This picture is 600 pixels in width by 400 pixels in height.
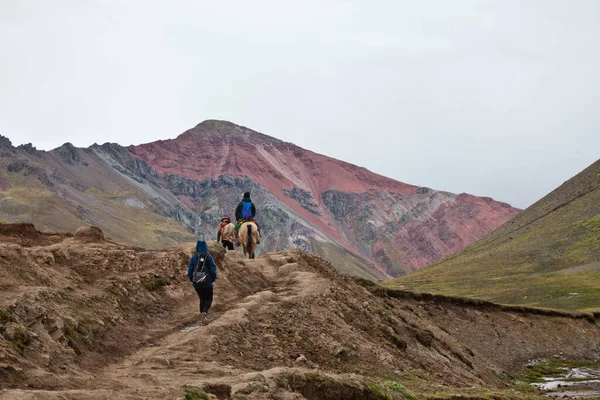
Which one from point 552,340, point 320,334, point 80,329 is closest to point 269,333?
point 320,334

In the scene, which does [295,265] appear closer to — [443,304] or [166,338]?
[166,338]

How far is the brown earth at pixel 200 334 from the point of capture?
13.1m

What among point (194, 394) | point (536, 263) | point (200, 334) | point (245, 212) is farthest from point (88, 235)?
point (536, 263)

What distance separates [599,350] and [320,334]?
4452cm

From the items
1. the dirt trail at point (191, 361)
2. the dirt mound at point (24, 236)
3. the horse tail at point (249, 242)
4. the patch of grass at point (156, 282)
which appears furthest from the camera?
the horse tail at point (249, 242)

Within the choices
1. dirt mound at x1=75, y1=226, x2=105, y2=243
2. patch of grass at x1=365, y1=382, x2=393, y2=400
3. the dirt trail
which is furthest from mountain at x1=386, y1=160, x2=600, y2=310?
patch of grass at x1=365, y1=382, x2=393, y2=400

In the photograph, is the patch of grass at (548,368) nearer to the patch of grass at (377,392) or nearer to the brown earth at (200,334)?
the brown earth at (200,334)

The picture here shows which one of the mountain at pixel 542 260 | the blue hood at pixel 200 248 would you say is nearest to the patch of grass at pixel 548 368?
the mountain at pixel 542 260

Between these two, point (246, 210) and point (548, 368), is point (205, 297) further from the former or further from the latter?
point (548, 368)

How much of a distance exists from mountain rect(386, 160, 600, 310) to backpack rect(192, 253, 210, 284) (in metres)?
70.5

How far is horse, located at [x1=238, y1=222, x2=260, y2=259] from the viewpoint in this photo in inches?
1368

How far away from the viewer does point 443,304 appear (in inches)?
2141

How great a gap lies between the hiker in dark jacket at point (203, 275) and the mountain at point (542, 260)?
7021cm

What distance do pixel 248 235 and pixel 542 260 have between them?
347 ft
